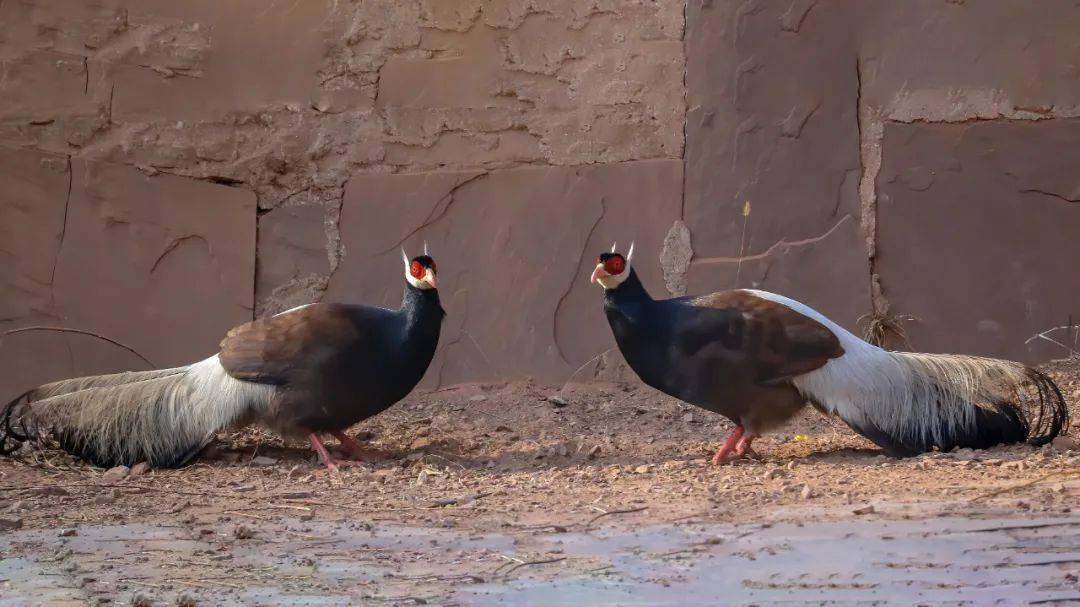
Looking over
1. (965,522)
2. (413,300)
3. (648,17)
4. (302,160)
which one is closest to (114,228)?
Answer: (302,160)

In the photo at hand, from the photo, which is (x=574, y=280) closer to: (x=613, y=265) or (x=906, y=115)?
(x=613, y=265)

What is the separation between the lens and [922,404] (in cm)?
527

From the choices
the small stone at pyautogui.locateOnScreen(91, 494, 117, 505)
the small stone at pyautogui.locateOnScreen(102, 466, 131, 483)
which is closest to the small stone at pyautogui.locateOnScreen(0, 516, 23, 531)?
the small stone at pyautogui.locateOnScreen(91, 494, 117, 505)

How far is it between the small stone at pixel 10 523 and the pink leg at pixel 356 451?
1540mm

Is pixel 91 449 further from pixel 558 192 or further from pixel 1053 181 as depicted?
pixel 1053 181

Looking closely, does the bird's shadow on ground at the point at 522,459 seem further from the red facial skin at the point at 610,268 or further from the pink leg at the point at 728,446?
the red facial skin at the point at 610,268

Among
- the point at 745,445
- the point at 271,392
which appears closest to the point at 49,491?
the point at 271,392

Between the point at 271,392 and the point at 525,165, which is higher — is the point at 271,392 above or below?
below

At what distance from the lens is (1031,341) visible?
643cm

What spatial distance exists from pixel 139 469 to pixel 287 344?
79cm

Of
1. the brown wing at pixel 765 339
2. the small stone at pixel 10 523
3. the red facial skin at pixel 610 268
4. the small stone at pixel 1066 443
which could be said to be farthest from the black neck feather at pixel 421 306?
the small stone at pixel 1066 443

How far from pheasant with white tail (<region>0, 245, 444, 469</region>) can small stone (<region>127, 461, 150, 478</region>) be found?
0.09ft

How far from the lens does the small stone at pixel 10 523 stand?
4.12 meters

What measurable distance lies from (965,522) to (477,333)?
3.36 metres
